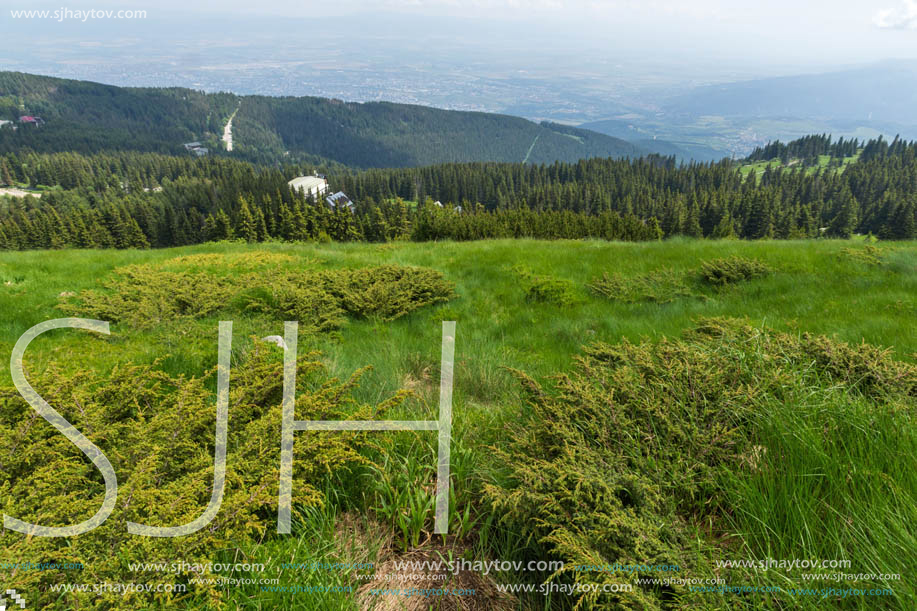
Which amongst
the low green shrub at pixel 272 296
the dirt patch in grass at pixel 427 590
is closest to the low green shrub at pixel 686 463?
the dirt patch in grass at pixel 427 590

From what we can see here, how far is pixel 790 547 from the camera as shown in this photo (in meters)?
Answer: 2.22

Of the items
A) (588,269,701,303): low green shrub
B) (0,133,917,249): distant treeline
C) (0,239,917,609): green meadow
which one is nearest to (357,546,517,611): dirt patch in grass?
(0,239,917,609): green meadow

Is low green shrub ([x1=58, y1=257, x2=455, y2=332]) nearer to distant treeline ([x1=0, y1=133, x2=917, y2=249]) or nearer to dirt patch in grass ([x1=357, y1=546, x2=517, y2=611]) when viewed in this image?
dirt patch in grass ([x1=357, y1=546, x2=517, y2=611])

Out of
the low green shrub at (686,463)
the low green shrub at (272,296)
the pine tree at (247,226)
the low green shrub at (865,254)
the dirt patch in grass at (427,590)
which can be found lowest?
the pine tree at (247,226)

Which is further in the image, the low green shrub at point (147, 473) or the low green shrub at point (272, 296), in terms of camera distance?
the low green shrub at point (272, 296)

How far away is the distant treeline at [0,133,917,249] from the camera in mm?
76062

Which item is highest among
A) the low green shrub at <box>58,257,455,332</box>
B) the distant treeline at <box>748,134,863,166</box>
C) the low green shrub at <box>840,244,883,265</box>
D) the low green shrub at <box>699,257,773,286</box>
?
the distant treeline at <box>748,134,863,166</box>

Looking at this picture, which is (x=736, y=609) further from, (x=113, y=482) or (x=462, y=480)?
(x=113, y=482)

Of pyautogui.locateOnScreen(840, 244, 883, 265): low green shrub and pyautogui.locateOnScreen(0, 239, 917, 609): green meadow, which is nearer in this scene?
pyautogui.locateOnScreen(0, 239, 917, 609): green meadow

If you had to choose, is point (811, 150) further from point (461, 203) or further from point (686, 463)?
point (686, 463)

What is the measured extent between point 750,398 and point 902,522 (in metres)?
1.09

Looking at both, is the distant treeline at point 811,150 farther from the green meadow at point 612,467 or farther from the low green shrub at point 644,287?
the green meadow at point 612,467

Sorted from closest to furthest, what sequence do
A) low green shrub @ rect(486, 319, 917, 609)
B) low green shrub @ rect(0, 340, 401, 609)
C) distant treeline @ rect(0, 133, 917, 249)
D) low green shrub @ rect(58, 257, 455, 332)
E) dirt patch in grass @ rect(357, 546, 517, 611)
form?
low green shrub @ rect(0, 340, 401, 609) < low green shrub @ rect(486, 319, 917, 609) < dirt patch in grass @ rect(357, 546, 517, 611) < low green shrub @ rect(58, 257, 455, 332) < distant treeline @ rect(0, 133, 917, 249)

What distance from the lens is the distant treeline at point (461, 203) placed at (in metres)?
76.1
